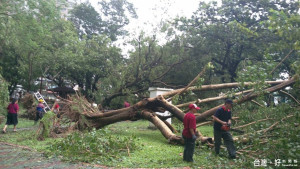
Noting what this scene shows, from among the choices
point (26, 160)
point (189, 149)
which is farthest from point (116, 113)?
point (189, 149)

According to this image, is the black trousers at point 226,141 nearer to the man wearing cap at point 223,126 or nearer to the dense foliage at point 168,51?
the man wearing cap at point 223,126

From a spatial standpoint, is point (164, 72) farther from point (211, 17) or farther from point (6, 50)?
point (6, 50)

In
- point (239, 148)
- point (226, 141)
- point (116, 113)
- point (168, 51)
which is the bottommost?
point (239, 148)

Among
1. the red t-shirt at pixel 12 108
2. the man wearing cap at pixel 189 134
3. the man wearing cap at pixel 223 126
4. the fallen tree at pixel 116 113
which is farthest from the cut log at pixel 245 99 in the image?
the red t-shirt at pixel 12 108

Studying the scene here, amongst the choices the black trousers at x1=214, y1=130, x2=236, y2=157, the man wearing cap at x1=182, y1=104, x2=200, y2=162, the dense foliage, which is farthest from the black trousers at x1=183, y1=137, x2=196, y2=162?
the dense foliage

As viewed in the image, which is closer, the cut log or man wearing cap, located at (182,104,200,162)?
man wearing cap, located at (182,104,200,162)

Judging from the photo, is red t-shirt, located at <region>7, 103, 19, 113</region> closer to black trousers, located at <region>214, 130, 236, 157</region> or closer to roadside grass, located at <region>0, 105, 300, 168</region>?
roadside grass, located at <region>0, 105, 300, 168</region>

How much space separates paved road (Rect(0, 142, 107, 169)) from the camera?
5238mm

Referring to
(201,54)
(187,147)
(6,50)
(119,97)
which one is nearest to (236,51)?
(201,54)

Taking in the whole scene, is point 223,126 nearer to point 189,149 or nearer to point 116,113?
point 189,149

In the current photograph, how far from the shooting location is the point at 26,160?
570cm

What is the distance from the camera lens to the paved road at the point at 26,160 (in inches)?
206

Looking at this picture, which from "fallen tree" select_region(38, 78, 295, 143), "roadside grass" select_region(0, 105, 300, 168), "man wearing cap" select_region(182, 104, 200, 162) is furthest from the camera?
"fallen tree" select_region(38, 78, 295, 143)

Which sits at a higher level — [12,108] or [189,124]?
[12,108]
